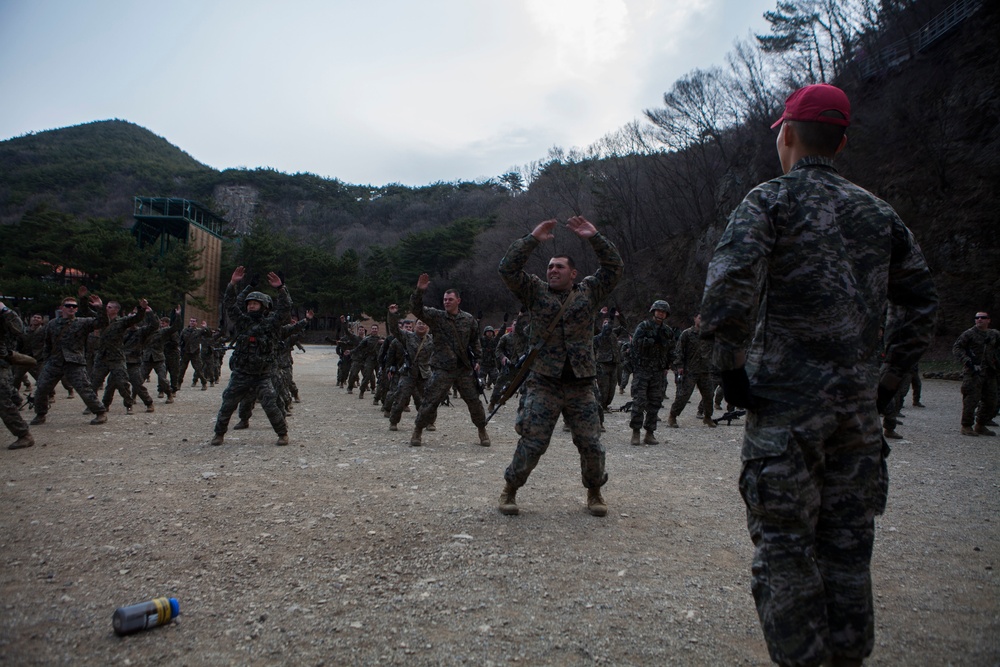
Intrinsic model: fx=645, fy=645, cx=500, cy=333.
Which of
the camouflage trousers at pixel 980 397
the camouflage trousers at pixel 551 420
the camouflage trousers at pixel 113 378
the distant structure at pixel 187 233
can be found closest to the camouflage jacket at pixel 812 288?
the camouflage trousers at pixel 551 420

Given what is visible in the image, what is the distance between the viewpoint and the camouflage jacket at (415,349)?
10602 mm

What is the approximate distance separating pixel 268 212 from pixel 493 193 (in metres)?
41.5

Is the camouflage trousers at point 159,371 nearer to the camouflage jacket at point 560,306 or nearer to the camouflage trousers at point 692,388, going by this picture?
the camouflage trousers at point 692,388

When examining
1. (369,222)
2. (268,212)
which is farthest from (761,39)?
(268,212)

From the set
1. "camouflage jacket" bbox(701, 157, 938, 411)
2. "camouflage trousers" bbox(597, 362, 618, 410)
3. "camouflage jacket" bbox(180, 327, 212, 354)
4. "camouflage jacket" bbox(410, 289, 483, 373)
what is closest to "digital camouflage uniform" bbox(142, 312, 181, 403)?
"camouflage jacket" bbox(180, 327, 212, 354)

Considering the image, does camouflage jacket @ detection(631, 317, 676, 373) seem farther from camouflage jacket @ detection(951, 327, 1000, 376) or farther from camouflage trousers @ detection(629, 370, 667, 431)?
camouflage jacket @ detection(951, 327, 1000, 376)

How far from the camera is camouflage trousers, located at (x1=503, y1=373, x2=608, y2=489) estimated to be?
502 centimetres

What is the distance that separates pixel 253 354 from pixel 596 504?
5.18 m

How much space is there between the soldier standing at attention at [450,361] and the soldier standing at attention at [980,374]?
7.84m

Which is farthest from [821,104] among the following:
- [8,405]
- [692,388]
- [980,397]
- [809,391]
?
[980,397]

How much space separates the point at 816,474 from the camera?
7.74ft

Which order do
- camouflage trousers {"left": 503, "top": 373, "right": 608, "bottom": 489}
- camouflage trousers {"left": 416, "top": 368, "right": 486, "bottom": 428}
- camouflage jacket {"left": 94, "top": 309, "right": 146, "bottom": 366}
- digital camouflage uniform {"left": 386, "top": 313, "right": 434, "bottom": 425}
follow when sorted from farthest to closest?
camouflage jacket {"left": 94, "top": 309, "right": 146, "bottom": 366} → digital camouflage uniform {"left": 386, "top": 313, "right": 434, "bottom": 425} → camouflage trousers {"left": 416, "top": 368, "right": 486, "bottom": 428} → camouflage trousers {"left": 503, "top": 373, "right": 608, "bottom": 489}

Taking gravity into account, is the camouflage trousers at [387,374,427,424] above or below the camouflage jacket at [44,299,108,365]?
below

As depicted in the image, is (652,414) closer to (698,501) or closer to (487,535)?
(698,501)
